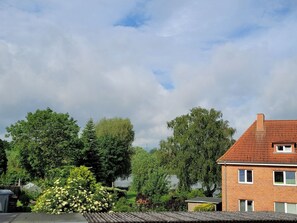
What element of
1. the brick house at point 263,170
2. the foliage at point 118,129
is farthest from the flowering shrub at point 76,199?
the foliage at point 118,129

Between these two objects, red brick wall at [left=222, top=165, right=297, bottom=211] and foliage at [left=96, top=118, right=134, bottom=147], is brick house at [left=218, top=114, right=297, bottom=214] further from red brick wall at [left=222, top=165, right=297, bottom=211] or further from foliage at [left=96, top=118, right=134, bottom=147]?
foliage at [left=96, top=118, right=134, bottom=147]

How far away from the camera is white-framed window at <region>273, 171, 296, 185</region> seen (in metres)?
32.2

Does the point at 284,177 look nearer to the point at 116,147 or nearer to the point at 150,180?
the point at 150,180

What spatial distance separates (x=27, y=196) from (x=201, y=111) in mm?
25909

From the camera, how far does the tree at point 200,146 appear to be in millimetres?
49844

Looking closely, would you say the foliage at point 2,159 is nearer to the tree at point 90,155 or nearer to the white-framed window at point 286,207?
the tree at point 90,155

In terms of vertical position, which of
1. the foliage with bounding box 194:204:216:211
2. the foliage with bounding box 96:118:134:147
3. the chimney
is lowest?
the foliage with bounding box 194:204:216:211

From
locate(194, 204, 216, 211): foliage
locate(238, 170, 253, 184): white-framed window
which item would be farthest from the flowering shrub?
locate(238, 170, 253, 184): white-framed window

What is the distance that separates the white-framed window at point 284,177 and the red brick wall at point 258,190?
300 mm

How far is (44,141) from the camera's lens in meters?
54.1

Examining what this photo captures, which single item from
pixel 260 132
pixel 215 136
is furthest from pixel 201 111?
pixel 260 132

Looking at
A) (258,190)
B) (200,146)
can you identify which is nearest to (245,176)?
(258,190)

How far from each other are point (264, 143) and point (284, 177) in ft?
13.8

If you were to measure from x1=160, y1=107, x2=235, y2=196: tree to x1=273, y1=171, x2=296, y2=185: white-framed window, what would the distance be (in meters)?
16.5
